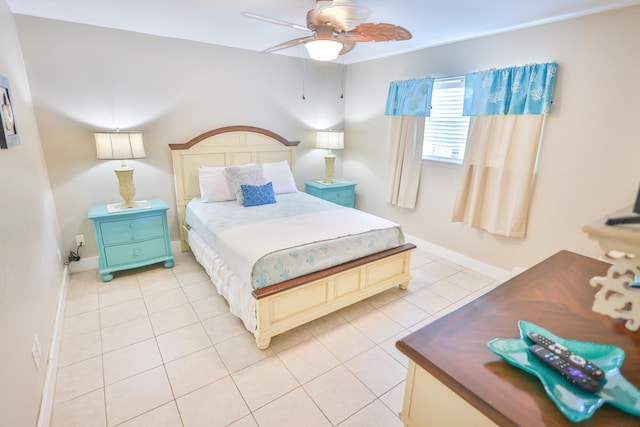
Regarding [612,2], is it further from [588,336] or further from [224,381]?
[224,381]

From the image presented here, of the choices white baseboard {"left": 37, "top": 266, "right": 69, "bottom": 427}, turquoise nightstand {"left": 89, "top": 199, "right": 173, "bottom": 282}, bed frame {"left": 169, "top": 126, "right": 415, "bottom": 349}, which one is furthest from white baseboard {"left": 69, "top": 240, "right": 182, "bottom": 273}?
bed frame {"left": 169, "top": 126, "right": 415, "bottom": 349}

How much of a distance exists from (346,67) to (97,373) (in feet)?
15.0

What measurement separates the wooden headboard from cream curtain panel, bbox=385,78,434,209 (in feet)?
4.85

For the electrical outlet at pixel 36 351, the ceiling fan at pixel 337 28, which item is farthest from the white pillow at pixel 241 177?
the electrical outlet at pixel 36 351

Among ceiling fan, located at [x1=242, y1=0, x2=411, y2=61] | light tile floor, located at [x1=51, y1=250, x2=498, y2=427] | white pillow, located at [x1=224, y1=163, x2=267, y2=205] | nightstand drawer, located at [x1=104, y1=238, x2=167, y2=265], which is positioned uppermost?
ceiling fan, located at [x1=242, y1=0, x2=411, y2=61]

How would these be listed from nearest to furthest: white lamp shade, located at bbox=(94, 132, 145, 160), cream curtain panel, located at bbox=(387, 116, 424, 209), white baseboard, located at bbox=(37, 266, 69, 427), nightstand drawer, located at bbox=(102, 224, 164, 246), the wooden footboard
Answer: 1. white baseboard, located at bbox=(37, 266, 69, 427)
2. the wooden footboard
3. white lamp shade, located at bbox=(94, 132, 145, 160)
4. nightstand drawer, located at bbox=(102, 224, 164, 246)
5. cream curtain panel, located at bbox=(387, 116, 424, 209)

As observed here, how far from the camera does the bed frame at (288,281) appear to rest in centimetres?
220

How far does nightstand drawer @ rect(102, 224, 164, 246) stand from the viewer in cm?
299

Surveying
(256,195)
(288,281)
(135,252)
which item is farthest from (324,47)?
(135,252)

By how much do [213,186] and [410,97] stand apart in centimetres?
251

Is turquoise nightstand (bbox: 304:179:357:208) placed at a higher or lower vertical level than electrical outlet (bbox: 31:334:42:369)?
higher

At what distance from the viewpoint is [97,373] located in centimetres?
199

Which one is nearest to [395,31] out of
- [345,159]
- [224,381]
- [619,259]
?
[619,259]

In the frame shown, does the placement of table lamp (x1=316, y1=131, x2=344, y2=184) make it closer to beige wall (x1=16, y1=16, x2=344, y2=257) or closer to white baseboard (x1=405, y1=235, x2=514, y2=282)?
beige wall (x1=16, y1=16, x2=344, y2=257)
